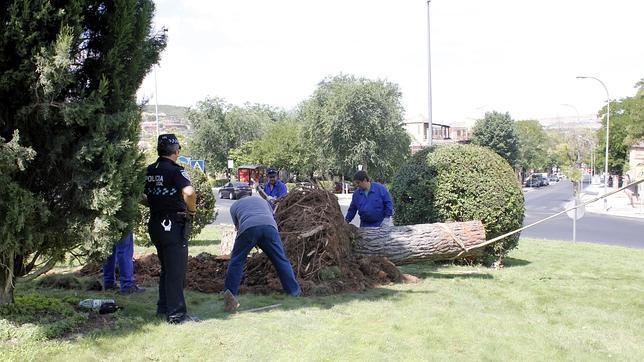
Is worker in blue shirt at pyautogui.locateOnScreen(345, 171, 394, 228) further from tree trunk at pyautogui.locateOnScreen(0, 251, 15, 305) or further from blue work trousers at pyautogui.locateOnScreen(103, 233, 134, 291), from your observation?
tree trunk at pyautogui.locateOnScreen(0, 251, 15, 305)

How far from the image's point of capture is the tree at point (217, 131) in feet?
222

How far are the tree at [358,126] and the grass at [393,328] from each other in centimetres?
3693

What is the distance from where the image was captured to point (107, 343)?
451cm

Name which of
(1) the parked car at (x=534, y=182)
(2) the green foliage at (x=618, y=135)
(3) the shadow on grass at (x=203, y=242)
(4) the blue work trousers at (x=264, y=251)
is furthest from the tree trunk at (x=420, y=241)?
(1) the parked car at (x=534, y=182)

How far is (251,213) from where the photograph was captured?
657 cm

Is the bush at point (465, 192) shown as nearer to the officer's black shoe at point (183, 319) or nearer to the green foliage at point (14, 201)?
the officer's black shoe at point (183, 319)

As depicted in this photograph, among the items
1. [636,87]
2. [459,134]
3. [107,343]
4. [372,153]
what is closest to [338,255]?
[107,343]

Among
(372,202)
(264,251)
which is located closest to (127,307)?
(264,251)

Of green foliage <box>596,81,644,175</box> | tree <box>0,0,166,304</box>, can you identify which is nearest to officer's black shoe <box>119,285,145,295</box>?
tree <box>0,0,166,304</box>

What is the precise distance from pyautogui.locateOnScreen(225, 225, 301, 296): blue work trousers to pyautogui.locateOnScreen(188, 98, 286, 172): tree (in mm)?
62407

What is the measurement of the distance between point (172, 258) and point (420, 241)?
4079mm

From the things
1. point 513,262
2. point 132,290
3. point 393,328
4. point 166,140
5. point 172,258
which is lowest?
point 513,262

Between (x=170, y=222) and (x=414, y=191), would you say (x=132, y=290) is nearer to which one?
(x=170, y=222)

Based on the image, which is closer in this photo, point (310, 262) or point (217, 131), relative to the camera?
point (310, 262)
